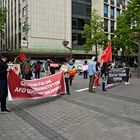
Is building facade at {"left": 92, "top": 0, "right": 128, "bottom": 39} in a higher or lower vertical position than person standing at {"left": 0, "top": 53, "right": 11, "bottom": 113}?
higher

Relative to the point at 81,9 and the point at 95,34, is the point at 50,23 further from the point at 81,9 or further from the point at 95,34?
the point at 95,34

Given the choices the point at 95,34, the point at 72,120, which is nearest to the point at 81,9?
the point at 95,34

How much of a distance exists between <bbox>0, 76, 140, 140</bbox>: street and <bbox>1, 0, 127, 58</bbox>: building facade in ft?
147

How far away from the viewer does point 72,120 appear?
8477mm

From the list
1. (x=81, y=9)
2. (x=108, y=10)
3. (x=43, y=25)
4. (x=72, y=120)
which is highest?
(x=108, y=10)

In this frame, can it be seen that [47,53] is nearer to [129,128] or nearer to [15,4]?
[15,4]

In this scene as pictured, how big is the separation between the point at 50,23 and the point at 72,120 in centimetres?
5374

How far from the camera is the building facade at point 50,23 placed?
2306 inches

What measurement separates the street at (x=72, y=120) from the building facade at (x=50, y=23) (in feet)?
147

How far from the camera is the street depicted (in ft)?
22.7

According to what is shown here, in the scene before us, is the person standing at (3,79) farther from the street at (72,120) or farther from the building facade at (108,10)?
the building facade at (108,10)

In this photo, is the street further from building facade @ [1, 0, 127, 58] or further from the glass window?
the glass window

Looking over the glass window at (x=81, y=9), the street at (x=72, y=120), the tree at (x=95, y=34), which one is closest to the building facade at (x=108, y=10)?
the glass window at (x=81, y=9)

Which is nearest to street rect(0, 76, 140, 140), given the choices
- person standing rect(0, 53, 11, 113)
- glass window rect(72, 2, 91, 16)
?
person standing rect(0, 53, 11, 113)
